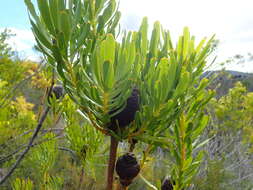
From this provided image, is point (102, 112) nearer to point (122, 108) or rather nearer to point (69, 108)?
point (122, 108)

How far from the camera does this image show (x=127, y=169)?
0.31m

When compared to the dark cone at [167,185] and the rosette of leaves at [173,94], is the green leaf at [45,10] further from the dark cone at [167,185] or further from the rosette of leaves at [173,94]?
the dark cone at [167,185]

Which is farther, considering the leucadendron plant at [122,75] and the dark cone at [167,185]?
the dark cone at [167,185]

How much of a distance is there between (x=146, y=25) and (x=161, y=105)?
4.1 inches

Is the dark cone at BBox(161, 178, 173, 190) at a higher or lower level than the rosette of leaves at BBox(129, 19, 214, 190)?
lower

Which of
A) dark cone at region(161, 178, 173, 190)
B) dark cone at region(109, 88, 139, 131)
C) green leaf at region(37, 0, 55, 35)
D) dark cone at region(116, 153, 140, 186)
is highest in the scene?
green leaf at region(37, 0, 55, 35)

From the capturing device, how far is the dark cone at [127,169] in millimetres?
307

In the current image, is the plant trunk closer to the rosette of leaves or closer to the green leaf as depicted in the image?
the rosette of leaves

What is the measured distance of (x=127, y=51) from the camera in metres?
0.25

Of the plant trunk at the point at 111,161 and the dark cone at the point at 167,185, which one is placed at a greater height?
the plant trunk at the point at 111,161

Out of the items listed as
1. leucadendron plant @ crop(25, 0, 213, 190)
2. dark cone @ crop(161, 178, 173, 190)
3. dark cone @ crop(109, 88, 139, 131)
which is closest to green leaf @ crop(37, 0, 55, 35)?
leucadendron plant @ crop(25, 0, 213, 190)

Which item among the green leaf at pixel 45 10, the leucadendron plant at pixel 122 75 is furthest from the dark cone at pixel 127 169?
the green leaf at pixel 45 10

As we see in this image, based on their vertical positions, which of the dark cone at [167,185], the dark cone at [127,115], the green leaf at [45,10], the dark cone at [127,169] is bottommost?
the dark cone at [167,185]

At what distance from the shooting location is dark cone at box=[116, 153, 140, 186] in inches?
12.1
